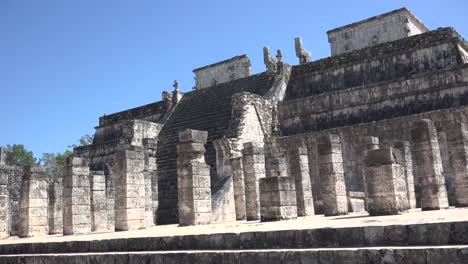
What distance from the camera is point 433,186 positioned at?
41.1 feet

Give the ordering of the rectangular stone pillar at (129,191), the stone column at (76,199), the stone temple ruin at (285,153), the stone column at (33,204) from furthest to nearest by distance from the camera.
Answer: the stone column at (33,204) < the stone column at (76,199) < the rectangular stone pillar at (129,191) < the stone temple ruin at (285,153)

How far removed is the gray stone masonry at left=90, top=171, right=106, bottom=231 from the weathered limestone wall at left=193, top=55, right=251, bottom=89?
21994 millimetres

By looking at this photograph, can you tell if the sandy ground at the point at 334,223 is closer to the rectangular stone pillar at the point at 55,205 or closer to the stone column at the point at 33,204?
the stone column at the point at 33,204

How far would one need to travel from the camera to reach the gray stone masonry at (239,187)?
1541 centimetres

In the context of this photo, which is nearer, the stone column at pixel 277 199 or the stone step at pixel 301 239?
the stone step at pixel 301 239

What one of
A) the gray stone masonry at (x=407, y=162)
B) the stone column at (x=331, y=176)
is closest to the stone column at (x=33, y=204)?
the stone column at (x=331, y=176)

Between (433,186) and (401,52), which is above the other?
(401,52)

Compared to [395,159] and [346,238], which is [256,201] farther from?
[346,238]

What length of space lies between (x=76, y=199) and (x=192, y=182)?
11.5 ft

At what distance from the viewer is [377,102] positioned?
1973 centimetres

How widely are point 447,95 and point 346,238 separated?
1352 cm

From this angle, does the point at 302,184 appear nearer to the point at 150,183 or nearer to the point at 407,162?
the point at 407,162

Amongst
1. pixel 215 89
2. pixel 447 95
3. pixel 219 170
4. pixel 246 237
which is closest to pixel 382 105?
pixel 447 95

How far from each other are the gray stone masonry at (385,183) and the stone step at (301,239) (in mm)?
3897
